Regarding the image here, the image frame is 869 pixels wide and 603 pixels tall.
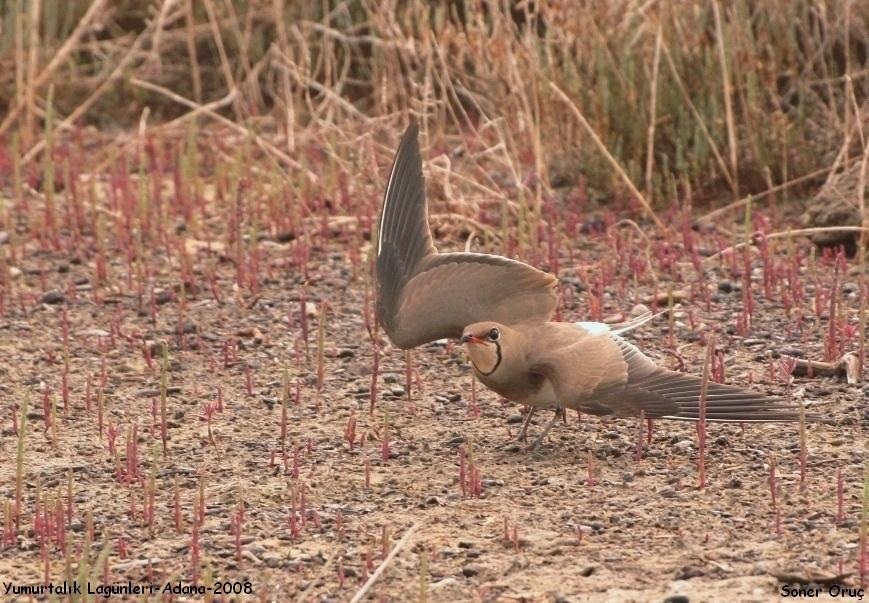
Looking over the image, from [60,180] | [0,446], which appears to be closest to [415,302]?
[0,446]

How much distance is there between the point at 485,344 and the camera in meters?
4.69

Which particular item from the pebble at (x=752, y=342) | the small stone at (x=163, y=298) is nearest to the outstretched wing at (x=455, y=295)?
the pebble at (x=752, y=342)

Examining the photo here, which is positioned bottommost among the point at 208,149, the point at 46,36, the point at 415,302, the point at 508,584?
the point at 508,584

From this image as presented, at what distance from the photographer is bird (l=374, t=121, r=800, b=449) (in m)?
4.53

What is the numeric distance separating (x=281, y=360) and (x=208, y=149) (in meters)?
3.25

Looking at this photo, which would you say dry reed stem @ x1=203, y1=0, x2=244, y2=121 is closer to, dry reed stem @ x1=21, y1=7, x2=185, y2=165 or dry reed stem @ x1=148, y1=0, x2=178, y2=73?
dry reed stem @ x1=148, y1=0, x2=178, y2=73

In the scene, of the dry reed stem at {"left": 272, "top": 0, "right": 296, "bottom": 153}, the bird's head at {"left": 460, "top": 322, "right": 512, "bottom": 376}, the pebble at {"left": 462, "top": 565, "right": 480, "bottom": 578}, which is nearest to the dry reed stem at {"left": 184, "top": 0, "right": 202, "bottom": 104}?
the dry reed stem at {"left": 272, "top": 0, "right": 296, "bottom": 153}

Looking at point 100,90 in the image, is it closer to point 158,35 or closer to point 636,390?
point 158,35

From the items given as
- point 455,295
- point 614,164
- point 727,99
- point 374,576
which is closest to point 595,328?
point 455,295

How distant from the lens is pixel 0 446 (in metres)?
5.04

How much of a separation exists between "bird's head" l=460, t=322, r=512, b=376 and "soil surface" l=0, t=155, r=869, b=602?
0.29 metres

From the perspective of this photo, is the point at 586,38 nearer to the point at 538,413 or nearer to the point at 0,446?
the point at 538,413

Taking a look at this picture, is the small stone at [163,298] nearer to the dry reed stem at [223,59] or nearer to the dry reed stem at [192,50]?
the dry reed stem at [223,59]

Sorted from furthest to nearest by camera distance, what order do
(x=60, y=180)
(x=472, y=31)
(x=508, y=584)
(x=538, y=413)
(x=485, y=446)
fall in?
1. (x=60, y=180)
2. (x=472, y=31)
3. (x=538, y=413)
4. (x=485, y=446)
5. (x=508, y=584)
